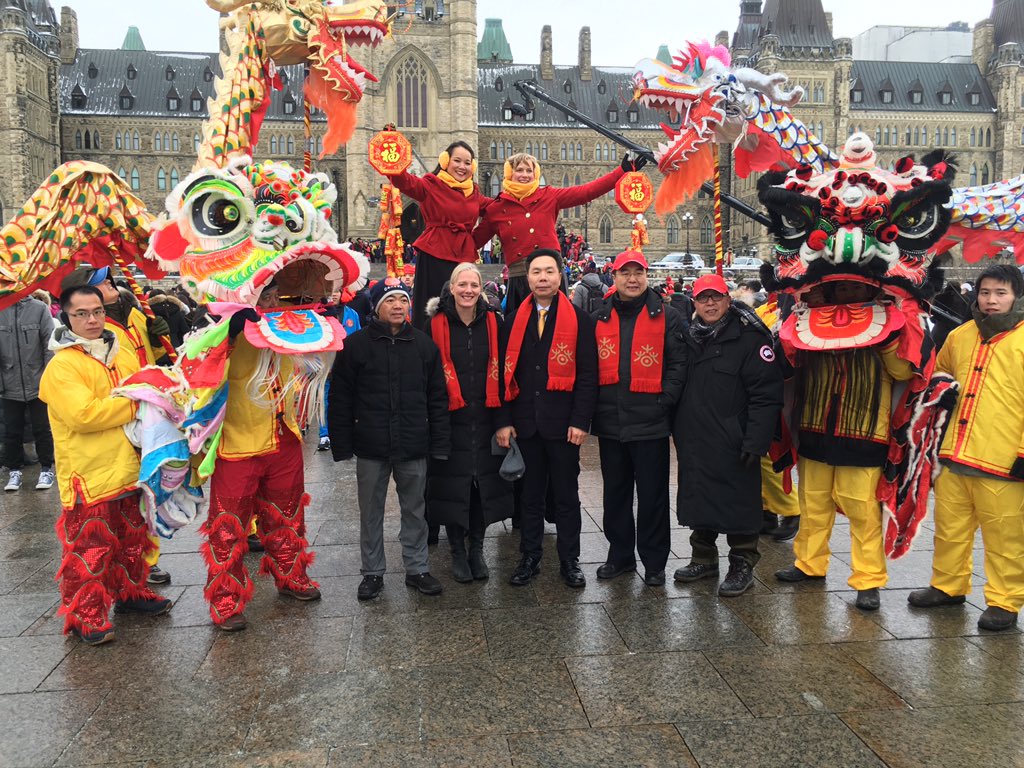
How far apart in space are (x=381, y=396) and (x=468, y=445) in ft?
2.18

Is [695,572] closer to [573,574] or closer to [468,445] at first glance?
[573,574]

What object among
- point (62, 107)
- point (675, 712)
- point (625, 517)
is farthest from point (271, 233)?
point (62, 107)

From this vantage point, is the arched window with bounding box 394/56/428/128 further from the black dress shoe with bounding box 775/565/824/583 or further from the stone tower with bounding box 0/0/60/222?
the black dress shoe with bounding box 775/565/824/583

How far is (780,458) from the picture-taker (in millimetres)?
5141

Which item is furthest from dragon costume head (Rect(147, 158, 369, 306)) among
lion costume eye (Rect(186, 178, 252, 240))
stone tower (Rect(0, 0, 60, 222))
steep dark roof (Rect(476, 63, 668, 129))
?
steep dark roof (Rect(476, 63, 668, 129))

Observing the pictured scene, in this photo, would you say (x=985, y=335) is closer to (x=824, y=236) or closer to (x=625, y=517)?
(x=824, y=236)

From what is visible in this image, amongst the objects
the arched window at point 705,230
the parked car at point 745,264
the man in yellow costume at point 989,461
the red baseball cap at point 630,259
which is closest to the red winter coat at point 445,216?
the red baseball cap at point 630,259

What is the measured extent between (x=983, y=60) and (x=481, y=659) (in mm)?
75890

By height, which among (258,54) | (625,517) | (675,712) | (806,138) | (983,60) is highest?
(983,60)

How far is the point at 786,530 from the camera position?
19.6 ft

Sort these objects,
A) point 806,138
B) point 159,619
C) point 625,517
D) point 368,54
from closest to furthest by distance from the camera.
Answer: point 159,619
point 625,517
point 806,138
point 368,54

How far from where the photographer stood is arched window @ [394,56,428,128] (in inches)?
2077

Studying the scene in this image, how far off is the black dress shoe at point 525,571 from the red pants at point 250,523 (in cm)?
122

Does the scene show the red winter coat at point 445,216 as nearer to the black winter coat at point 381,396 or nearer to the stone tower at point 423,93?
the black winter coat at point 381,396
